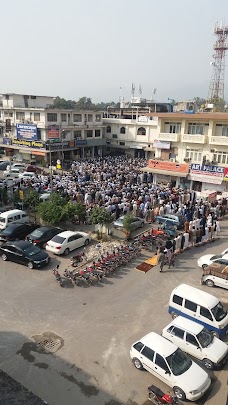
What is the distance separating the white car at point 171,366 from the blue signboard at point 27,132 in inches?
1611

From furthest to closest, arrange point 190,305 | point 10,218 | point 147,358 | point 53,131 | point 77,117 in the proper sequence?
point 77,117 → point 53,131 → point 10,218 → point 190,305 → point 147,358

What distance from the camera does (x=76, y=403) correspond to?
8.84 meters

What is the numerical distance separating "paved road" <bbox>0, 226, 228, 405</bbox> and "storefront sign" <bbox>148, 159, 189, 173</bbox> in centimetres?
1695

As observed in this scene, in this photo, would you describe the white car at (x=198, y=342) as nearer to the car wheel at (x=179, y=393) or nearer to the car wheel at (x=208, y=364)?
the car wheel at (x=208, y=364)

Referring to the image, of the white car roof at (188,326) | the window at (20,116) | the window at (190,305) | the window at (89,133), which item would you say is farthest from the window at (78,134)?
the white car roof at (188,326)

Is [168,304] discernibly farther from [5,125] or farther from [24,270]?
[5,125]

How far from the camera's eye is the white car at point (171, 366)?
9.03 meters

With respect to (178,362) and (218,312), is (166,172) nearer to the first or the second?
(218,312)

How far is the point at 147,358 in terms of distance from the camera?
9781 millimetres

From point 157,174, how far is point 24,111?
24754 millimetres

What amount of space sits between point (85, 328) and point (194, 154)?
84.4 ft

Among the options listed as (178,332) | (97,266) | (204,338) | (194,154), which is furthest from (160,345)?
(194,154)

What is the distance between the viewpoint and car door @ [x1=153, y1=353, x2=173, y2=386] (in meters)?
9.31

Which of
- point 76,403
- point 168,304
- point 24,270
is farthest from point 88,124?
point 76,403
